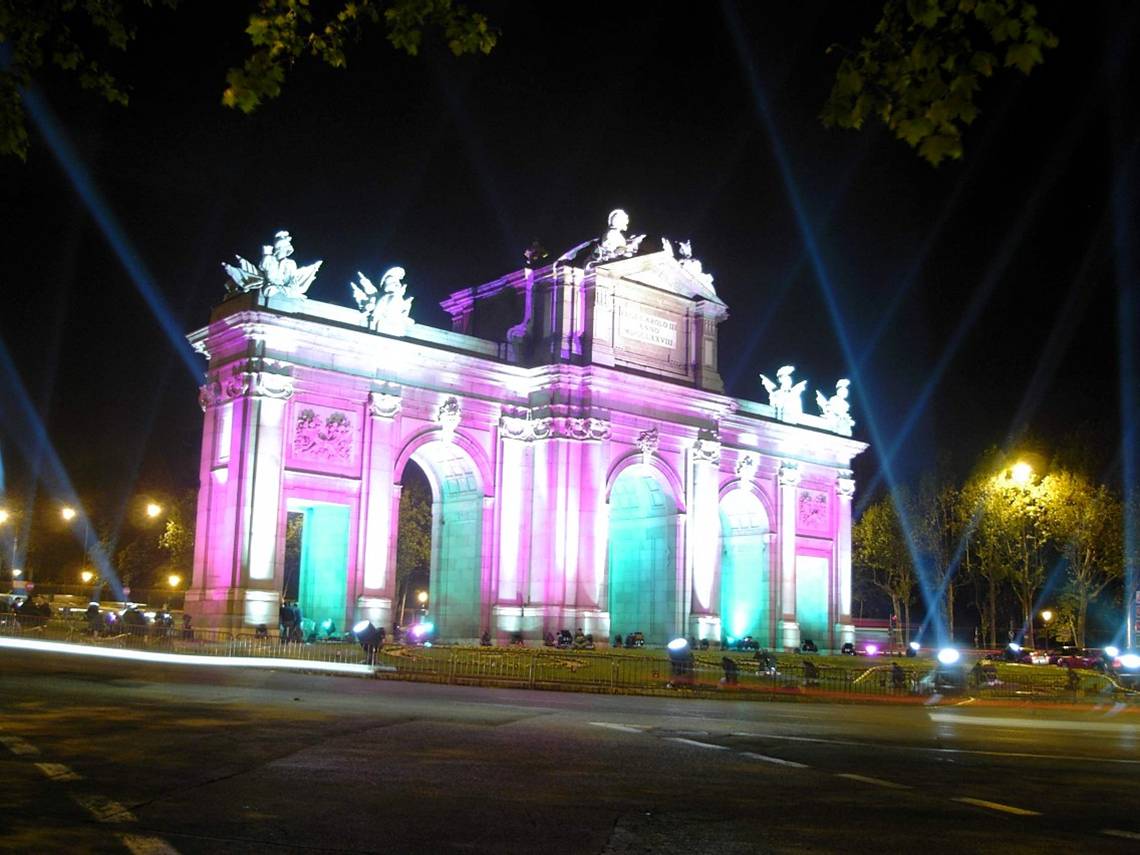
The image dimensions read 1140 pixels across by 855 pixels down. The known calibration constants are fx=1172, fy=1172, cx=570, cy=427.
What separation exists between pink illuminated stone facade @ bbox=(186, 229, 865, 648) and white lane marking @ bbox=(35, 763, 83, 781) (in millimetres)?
33131

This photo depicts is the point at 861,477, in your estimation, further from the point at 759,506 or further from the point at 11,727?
the point at 11,727

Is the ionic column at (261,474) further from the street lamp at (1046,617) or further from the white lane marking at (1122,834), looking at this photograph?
the street lamp at (1046,617)

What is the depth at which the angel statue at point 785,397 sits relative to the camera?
67938mm

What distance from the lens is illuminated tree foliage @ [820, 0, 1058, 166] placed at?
316 inches

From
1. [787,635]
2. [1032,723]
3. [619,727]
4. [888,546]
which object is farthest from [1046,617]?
[619,727]

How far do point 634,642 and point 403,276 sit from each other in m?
19.9

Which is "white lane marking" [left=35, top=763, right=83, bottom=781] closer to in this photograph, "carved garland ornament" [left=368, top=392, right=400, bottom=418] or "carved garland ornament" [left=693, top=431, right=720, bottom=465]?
"carved garland ornament" [left=368, top=392, right=400, bottom=418]

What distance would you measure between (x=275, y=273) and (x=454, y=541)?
15356 millimetres

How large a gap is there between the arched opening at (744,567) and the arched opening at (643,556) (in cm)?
668

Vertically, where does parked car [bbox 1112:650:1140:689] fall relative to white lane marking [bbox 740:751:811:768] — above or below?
below

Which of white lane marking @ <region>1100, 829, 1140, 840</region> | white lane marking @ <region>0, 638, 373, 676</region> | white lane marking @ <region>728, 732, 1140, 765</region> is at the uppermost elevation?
white lane marking @ <region>1100, 829, 1140, 840</region>

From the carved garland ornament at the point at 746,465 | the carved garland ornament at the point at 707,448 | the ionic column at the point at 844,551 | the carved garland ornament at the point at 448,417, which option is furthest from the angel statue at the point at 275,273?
the ionic column at the point at 844,551

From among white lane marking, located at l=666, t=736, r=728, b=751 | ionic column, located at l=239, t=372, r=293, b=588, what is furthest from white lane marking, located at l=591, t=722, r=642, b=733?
ionic column, located at l=239, t=372, r=293, b=588

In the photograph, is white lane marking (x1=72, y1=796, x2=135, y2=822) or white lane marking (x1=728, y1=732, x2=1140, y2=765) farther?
white lane marking (x1=728, y1=732, x2=1140, y2=765)
